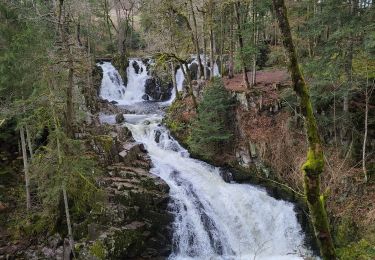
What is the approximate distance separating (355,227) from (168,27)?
17302mm

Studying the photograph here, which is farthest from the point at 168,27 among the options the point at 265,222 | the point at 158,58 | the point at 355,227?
the point at 355,227

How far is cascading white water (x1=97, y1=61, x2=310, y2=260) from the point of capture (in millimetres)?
13719

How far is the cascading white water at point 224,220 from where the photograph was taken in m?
13.7

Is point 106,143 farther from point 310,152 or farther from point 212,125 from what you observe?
point 310,152

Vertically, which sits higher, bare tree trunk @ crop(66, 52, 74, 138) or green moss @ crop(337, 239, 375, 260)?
bare tree trunk @ crop(66, 52, 74, 138)

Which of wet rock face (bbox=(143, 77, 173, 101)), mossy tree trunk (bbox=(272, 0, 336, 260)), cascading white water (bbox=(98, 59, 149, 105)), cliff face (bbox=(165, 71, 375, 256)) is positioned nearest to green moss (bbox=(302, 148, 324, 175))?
Answer: mossy tree trunk (bbox=(272, 0, 336, 260))

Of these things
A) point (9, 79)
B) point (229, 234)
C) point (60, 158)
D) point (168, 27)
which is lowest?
point (229, 234)

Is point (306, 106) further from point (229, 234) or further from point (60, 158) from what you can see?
point (229, 234)

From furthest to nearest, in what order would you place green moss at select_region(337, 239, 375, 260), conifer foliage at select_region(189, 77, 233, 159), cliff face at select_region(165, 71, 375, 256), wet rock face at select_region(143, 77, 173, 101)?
wet rock face at select_region(143, 77, 173, 101)
conifer foliage at select_region(189, 77, 233, 159)
cliff face at select_region(165, 71, 375, 256)
green moss at select_region(337, 239, 375, 260)

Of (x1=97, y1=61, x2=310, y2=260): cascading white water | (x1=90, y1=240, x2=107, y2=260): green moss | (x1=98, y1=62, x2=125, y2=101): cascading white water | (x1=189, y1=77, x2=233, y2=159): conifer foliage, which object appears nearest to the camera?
(x1=90, y1=240, x2=107, y2=260): green moss

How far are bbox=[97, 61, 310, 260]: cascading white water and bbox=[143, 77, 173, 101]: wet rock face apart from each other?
14438mm

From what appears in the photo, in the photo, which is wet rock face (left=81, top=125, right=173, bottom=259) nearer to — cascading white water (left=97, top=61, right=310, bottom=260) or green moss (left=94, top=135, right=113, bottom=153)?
green moss (left=94, top=135, right=113, bottom=153)

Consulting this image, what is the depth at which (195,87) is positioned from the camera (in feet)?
77.3

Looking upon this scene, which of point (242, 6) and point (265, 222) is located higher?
point (242, 6)
